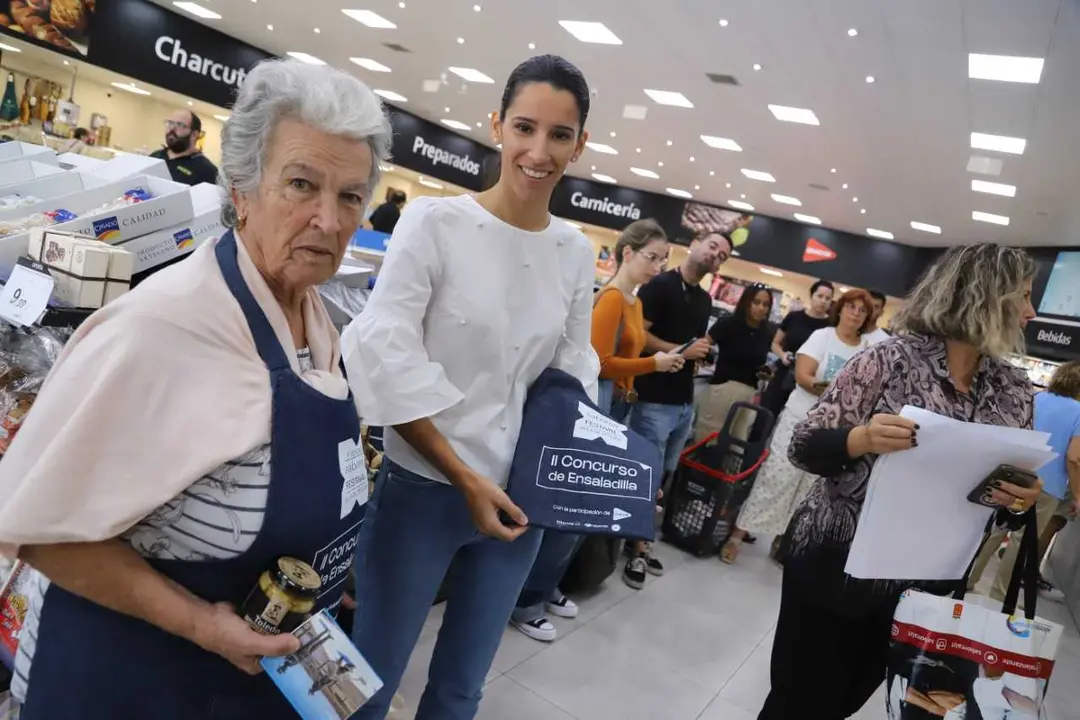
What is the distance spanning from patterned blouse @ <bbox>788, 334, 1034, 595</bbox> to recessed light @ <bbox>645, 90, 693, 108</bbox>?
28.4ft

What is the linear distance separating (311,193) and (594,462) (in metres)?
0.70

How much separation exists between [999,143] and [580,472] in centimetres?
878

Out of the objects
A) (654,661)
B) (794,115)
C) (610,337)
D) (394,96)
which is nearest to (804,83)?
(794,115)

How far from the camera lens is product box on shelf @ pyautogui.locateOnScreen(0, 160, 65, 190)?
8.40 feet

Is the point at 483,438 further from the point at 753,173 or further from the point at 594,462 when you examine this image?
the point at 753,173

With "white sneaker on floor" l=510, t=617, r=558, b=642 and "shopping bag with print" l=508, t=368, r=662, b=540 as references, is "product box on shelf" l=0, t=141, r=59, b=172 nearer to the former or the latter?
"shopping bag with print" l=508, t=368, r=662, b=540

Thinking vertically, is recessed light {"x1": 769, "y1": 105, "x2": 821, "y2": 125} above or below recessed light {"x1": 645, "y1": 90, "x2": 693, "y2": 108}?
below

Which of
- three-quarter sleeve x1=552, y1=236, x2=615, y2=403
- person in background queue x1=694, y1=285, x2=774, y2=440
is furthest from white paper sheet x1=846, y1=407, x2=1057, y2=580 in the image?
person in background queue x1=694, y1=285, x2=774, y2=440

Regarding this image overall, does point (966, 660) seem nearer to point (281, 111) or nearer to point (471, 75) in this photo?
point (281, 111)

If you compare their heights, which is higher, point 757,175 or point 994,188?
point 757,175

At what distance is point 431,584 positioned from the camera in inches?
52.7

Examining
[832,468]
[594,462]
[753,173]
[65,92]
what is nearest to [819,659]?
[832,468]

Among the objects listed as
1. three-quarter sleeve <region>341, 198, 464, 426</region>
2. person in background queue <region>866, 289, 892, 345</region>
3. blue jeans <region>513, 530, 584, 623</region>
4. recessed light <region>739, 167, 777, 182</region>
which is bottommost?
blue jeans <region>513, 530, 584, 623</region>

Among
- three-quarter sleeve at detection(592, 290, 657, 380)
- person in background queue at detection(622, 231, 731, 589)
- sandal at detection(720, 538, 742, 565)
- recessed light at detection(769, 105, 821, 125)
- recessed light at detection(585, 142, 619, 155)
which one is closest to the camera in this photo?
three-quarter sleeve at detection(592, 290, 657, 380)
